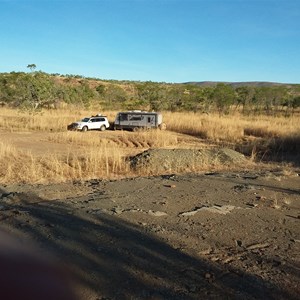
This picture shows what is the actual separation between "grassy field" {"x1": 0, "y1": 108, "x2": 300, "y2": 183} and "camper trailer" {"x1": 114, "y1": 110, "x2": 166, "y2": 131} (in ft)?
8.01

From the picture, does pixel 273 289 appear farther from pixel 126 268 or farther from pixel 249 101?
pixel 249 101

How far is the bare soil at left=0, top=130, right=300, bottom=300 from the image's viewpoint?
4223 millimetres

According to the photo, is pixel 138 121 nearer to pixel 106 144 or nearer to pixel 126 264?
pixel 106 144

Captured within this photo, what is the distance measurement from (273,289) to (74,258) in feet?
7.24

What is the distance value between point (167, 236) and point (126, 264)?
3.85ft

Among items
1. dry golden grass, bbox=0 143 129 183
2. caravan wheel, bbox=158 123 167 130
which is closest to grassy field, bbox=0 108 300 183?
dry golden grass, bbox=0 143 129 183

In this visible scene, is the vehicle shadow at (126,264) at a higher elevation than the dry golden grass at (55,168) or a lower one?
higher

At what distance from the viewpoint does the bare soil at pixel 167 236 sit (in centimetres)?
422

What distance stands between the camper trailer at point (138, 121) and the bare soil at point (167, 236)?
27725 mm

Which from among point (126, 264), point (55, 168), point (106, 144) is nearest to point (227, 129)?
point (106, 144)

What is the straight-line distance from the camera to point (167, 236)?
574 cm

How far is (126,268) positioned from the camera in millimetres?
4570

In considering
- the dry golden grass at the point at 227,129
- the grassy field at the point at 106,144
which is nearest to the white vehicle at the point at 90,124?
the grassy field at the point at 106,144

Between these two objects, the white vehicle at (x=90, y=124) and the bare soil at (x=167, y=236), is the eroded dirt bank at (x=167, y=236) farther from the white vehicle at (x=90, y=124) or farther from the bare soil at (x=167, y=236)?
the white vehicle at (x=90, y=124)
